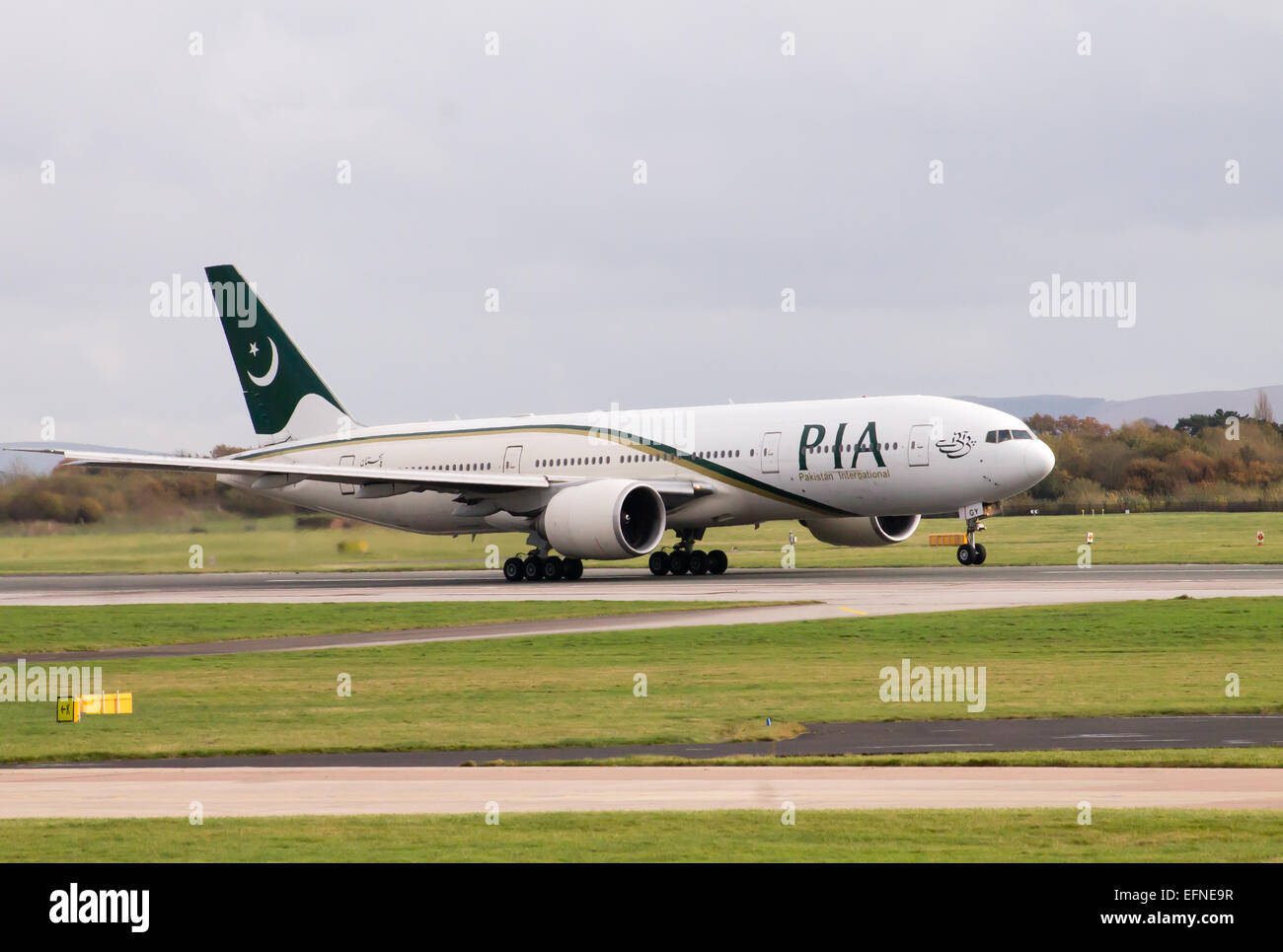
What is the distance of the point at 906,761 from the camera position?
16047 millimetres

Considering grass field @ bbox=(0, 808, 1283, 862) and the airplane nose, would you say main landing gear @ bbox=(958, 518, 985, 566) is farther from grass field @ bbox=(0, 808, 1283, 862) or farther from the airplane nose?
grass field @ bbox=(0, 808, 1283, 862)

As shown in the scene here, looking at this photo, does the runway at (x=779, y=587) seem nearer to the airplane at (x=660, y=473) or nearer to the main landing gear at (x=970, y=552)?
the main landing gear at (x=970, y=552)

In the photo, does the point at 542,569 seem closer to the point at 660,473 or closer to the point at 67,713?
the point at 660,473

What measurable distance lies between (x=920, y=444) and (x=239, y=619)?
66.1 ft

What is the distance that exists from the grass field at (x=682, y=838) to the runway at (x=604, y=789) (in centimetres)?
46

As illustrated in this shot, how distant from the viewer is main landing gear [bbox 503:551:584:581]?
2057 inches

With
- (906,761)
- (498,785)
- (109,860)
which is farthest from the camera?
(906,761)

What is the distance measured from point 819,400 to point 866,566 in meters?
7.76

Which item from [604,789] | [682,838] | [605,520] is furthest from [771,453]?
[682,838]

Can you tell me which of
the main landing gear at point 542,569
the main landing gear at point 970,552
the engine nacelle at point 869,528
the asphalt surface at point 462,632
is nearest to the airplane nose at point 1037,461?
the main landing gear at point 970,552

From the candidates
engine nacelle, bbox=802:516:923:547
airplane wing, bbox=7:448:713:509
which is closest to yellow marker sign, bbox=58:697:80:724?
airplane wing, bbox=7:448:713:509

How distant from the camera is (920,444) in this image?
1868 inches
